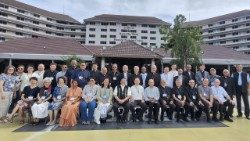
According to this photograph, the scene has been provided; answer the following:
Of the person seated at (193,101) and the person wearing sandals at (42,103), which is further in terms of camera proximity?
the person seated at (193,101)

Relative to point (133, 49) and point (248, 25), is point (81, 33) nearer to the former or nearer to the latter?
point (248, 25)

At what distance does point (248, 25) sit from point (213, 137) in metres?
69.0

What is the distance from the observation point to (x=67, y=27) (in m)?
75.4

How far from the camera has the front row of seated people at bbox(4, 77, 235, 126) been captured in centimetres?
814

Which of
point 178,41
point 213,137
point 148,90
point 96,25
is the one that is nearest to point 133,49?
point 178,41

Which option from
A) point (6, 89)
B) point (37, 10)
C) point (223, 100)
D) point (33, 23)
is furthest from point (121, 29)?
point (6, 89)

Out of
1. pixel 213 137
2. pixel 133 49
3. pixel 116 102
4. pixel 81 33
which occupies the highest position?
pixel 81 33

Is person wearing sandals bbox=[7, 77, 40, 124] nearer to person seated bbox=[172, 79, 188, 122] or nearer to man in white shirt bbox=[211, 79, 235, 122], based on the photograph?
person seated bbox=[172, 79, 188, 122]

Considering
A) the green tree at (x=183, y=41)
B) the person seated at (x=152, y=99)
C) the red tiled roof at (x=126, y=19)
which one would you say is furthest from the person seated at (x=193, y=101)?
the red tiled roof at (x=126, y=19)

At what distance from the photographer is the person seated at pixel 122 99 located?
8383 millimetres

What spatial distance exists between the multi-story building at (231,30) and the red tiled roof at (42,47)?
162 ft

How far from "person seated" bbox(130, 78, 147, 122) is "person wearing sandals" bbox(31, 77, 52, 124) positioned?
248 centimetres

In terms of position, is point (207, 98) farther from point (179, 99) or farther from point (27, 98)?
point (27, 98)

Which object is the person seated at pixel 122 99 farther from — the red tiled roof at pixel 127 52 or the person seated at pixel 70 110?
the red tiled roof at pixel 127 52
